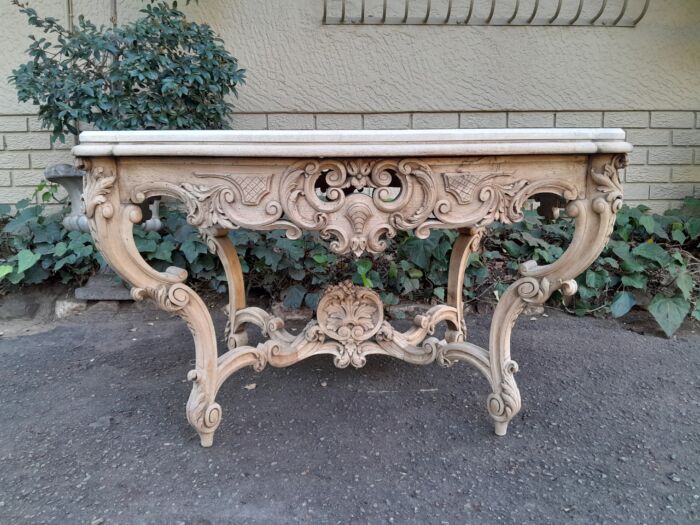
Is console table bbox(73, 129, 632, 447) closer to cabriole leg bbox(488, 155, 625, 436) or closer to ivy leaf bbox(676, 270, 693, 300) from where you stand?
cabriole leg bbox(488, 155, 625, 436)

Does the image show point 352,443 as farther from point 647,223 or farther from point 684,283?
point 647,223

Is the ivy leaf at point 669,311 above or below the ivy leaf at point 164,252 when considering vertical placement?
below

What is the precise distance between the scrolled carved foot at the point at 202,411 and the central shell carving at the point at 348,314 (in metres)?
0.48

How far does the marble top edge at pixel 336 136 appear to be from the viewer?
4.53ft

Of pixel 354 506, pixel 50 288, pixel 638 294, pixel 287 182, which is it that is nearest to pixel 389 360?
pixel 354 506

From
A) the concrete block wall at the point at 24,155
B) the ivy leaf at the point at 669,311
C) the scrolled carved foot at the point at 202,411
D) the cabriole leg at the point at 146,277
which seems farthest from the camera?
the concrete block wall at the point at 24,155

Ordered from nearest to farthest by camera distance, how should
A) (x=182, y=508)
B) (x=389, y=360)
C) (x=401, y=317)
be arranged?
(x=182, y=508) → (x=389, y=360) → (x=401, y=317)

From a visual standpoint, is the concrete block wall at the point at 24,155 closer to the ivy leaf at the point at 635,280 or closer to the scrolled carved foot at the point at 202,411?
the scrolled carved foot at the point at 202,411

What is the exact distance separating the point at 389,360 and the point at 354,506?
1.04 m

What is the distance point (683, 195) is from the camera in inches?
145

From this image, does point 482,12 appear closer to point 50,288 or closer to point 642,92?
point 642,92

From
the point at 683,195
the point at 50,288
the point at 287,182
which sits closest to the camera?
the point at 287,182

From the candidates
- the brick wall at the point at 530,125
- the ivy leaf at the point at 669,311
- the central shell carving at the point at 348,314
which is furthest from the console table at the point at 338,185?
the brick wall at the point at 530,125

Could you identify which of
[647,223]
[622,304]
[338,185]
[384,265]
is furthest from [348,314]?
[647,223]
